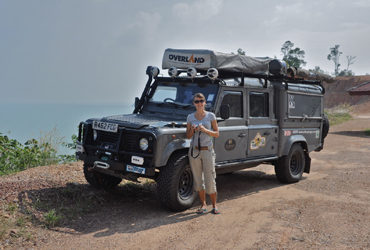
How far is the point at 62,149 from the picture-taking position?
981 centimetres

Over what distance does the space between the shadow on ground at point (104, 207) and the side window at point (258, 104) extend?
1546mm

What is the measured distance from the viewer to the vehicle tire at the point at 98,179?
6507 mm

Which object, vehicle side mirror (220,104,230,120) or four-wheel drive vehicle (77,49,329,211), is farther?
vehicle side mirror (220,104,230,120)

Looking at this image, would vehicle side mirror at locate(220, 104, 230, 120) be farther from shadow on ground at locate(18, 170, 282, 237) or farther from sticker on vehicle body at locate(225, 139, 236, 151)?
shadow on ground at locate(18, 170, 282, 237)

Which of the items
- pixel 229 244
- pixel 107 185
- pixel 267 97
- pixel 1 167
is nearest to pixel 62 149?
pixel 1 167

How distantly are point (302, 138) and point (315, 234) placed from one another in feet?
11.9

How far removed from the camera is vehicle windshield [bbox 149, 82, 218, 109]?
6.52 meters

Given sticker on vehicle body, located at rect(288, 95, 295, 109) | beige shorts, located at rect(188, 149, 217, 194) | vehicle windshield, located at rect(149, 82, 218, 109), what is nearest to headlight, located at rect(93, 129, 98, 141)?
vehicle windshield, located at rect(149, 82, 218, 109)

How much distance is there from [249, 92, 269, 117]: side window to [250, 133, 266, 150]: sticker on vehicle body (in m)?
0.42

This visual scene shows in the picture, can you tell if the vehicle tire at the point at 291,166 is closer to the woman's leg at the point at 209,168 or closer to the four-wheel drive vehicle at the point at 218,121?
the four-wheel drive vehicle at the point at 218,121

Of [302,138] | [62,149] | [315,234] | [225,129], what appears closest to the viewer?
[315,234]

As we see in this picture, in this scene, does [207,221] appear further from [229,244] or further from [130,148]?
[130,148]

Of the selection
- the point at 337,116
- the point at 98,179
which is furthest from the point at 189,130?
the point at 337,116

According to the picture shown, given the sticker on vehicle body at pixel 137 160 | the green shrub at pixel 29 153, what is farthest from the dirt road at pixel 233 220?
the green shrub at pixel 29 153
